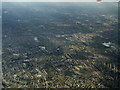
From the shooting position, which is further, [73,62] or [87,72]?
[73,62]

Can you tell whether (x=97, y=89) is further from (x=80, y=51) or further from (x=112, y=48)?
(x=112, y=48)

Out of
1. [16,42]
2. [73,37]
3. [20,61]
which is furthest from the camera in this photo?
[73,37]

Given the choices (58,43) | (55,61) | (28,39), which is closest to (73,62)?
(55,61)

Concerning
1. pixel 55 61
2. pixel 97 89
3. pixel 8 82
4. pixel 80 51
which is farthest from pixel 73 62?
pixel 8 82

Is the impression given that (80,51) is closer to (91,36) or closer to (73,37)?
(73,37)

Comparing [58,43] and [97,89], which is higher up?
[58,43]

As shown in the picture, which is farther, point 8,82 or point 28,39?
point 28,39

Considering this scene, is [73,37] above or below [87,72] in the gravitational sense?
above

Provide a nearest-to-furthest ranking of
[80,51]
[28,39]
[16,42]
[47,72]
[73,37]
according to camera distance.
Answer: [47,72]
[80,51]
[16,42]
[28,39]
[73,37]

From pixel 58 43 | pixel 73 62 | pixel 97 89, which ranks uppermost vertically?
pixel 58 43
